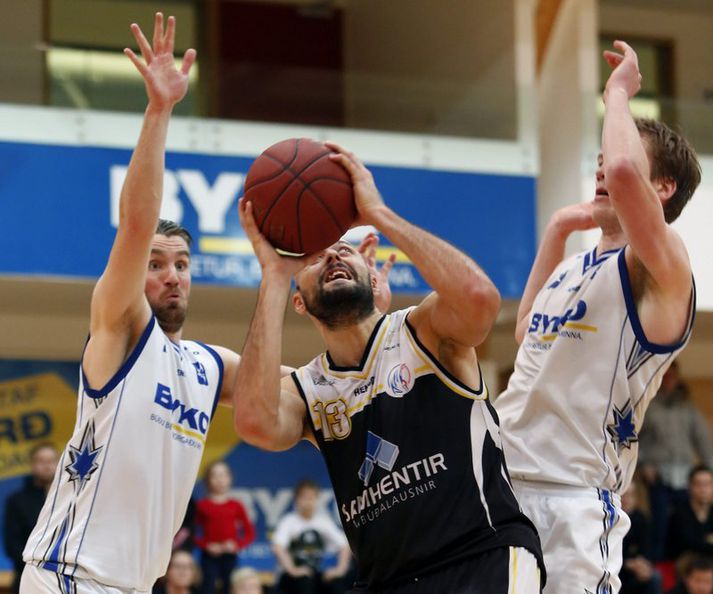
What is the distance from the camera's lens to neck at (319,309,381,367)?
4.96 metres

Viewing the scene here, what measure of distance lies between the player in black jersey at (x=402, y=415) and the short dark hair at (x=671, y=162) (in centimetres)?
93

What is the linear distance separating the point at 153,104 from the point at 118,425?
1189 millimetres

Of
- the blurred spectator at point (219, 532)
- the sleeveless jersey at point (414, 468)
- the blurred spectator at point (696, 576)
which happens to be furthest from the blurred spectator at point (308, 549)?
the sleeveless jersey at point (414, 468)

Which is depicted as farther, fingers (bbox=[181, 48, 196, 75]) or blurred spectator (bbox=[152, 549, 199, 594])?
blurred spectator (bbox=[152, 549, 199, 594])

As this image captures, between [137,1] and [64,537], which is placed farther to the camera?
[137,1]

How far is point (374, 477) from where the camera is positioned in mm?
4699

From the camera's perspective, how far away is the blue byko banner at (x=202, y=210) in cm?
1275

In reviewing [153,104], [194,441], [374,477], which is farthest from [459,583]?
[153,104]

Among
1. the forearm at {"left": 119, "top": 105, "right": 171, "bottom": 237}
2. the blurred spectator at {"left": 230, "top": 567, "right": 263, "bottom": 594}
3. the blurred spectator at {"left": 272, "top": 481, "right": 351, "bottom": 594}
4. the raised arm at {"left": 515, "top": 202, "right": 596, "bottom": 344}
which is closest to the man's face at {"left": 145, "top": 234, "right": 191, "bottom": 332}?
the forearm at {"left": 119, "top": 105, "right": 171, "bottom": 237}

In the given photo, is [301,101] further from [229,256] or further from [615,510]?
[615,510]

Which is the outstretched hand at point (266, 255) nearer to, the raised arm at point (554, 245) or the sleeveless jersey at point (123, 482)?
the sleeveless jersey at point (123, 482)

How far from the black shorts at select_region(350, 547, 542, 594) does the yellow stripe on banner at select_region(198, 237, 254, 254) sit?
8.94 m

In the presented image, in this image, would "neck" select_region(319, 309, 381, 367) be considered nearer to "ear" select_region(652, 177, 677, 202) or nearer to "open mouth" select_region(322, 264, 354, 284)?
"open mouth" select_region(322, 264, 354, 284)

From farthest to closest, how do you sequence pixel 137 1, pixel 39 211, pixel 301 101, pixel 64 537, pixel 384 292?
pixel 137 1
pixel 301 101
pixel 39 211
pixel 384 292
pixel 64 537
